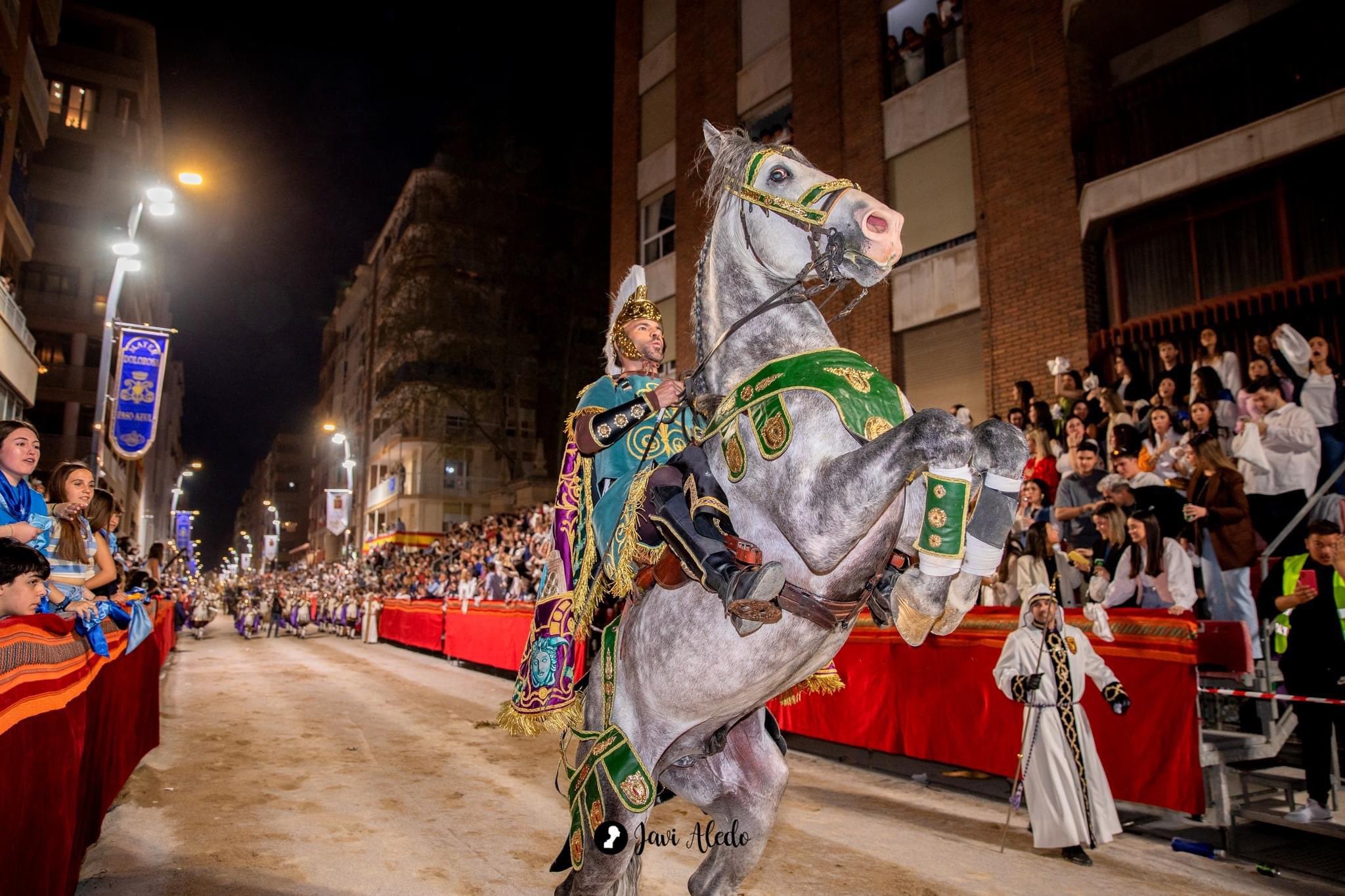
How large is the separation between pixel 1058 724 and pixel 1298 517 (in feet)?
10.0

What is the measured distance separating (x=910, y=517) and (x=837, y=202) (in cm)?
101

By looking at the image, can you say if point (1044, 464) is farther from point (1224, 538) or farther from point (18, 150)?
point (18, 150)

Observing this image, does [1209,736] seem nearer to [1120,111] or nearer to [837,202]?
[837,202]

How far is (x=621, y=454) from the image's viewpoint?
127 inches

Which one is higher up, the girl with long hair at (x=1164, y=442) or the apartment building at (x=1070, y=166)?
the apartment building at (x=1070, y=166)

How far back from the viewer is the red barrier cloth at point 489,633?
1533 cm

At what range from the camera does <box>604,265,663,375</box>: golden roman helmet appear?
136 inches

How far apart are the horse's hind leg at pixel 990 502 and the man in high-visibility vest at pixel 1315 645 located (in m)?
5.19

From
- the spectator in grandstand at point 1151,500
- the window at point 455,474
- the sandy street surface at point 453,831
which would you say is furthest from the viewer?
the window at point 455,474

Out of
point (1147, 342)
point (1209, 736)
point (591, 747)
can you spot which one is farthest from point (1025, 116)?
point (591, 747)

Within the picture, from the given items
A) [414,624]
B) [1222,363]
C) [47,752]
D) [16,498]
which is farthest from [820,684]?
[414,624]

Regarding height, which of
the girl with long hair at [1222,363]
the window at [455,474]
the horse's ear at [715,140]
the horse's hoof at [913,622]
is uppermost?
the window at [455,474]

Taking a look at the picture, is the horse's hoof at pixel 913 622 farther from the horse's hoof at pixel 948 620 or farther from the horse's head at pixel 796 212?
the horse's head at pixel 796 212

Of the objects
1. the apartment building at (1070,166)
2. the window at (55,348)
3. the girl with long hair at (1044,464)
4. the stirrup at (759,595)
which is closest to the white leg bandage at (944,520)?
the stirrup at (759,595)
